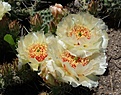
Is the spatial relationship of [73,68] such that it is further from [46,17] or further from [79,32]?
[46,17]

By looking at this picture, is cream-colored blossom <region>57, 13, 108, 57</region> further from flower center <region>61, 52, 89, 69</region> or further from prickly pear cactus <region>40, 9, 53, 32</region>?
prickly pear cactus <region>40, 9, 53, 32</region>

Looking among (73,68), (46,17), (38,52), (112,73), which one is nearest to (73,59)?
(73,68)

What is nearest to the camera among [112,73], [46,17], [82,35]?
[82,35]

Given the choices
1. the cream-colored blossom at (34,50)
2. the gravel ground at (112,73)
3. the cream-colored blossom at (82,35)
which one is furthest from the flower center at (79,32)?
the gravel ground at (112,73)

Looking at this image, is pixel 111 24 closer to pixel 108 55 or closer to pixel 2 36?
pixel 108 55

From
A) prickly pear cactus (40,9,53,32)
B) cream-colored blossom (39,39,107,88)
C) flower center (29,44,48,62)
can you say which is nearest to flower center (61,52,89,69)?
cream-colored blossom (39,39,107,88)

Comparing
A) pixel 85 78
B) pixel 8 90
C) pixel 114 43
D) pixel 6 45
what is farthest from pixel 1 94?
pixel 114 43

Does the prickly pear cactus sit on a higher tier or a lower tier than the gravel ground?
higher
